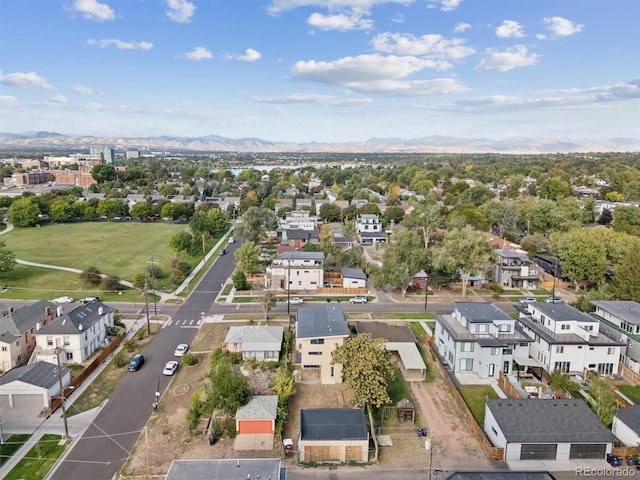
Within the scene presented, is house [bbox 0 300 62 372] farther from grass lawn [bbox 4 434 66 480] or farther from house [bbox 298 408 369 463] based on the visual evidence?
house [bbox 298 408 369 463]

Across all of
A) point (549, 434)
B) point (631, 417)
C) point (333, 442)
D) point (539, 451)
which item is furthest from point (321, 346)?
point (631, 417)

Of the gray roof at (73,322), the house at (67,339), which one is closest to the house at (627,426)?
the house at (67,339)

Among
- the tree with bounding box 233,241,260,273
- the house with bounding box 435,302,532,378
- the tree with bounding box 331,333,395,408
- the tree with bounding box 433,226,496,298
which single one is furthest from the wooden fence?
the tree with bounding box 433,226,496,298

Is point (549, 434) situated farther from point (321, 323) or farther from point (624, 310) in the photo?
point (624, 310)

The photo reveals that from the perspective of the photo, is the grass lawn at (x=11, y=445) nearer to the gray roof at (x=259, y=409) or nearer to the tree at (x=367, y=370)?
the gray roof at (x=259, y=409)

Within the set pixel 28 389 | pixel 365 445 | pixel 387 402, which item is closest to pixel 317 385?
pixel 387 402

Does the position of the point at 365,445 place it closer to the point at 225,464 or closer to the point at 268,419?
the point at 268,419
